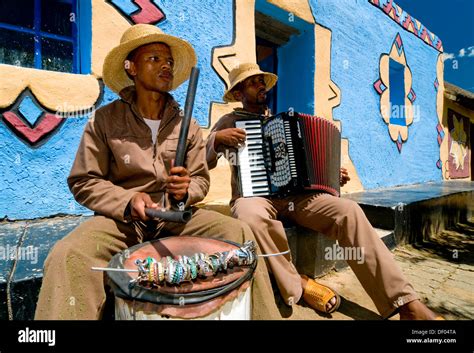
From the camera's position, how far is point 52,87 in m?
2.56

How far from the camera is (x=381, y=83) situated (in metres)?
6.14

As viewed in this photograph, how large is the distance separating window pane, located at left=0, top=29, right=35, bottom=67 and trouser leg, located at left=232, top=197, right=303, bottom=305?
2.42 m

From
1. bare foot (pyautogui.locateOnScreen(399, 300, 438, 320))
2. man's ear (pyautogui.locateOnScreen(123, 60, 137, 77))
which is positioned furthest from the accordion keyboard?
bare foot (pyautogui.locateOnScreen(399, 300, 438, 320))

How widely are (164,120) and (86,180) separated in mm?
589

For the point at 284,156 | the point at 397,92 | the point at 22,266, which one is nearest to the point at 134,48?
the point at 284,156

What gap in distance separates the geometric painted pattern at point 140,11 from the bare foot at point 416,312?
10.9ft

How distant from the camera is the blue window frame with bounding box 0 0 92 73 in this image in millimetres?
2695

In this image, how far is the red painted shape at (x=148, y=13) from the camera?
119 inches

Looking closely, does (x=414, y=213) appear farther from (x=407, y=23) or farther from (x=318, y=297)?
(x=407, y=23)


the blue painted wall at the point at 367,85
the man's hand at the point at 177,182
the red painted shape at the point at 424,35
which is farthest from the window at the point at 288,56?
the red painted shape at the point at 424,35

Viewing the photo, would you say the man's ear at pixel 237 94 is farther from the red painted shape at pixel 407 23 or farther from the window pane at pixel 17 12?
the red painted shape at pixel 407 23

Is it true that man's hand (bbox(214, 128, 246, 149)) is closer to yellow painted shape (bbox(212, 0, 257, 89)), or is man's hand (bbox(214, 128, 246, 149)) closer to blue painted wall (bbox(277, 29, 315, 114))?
yellow painted shape (bbox(212, 0, 257, 89))
